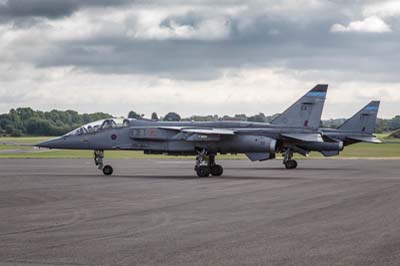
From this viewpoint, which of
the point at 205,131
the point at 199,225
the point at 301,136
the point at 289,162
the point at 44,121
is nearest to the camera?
the point at 199,225

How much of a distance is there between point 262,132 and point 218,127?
6.65 feet

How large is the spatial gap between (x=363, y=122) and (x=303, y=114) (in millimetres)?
17682

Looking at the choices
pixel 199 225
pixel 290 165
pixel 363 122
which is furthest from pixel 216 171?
pixel 363 122

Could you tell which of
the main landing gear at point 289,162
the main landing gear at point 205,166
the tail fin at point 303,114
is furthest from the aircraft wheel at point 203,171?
the main landing gear at point 289,162

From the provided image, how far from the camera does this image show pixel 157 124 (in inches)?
1390

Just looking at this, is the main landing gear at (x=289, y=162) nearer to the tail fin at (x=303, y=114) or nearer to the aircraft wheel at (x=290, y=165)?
the aircraft wheel at (x=290, y=165)

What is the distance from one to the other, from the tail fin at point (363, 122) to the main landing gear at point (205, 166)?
65.5ft

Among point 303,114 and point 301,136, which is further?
point 303,114

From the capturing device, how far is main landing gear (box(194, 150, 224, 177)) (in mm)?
33625

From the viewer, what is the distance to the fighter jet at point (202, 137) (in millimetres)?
33875

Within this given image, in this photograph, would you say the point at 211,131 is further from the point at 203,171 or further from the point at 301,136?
the point at 301,136

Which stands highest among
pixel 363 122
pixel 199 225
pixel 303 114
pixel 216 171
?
pixel 363 122

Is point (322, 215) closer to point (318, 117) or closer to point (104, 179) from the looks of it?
point (104, 179)

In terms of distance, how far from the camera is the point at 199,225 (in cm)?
1524
